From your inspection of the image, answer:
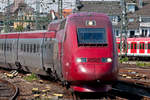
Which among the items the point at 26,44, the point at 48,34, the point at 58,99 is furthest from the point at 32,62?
the point at 58,99

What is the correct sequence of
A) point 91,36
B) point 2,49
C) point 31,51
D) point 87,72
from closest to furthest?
point 87,72, point 91,36, point 31,51, point 2,49

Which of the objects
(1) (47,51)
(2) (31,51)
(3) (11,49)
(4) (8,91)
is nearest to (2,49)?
(3) (11,49)

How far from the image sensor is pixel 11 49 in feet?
76.4

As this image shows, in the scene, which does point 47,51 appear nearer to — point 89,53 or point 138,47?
point 89,53

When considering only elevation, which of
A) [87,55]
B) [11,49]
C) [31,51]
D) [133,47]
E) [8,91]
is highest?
[87,55]

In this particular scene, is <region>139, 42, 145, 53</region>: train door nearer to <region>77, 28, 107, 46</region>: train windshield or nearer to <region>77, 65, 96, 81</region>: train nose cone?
<region>77, 28, 107, 46</region>: train windshield

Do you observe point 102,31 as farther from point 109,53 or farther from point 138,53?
point 138,53

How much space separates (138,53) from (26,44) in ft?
87.7

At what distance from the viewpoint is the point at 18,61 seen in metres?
21.6

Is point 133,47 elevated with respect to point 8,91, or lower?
lower

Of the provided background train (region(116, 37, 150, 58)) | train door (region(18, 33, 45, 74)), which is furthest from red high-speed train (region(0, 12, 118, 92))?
background train (region(116, 37, 150, 58))

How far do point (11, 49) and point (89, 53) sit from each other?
12.6 metres

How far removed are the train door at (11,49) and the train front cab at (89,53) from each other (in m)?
10.3

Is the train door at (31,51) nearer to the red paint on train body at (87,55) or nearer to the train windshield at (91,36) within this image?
the red paint on train body at (87,55)
